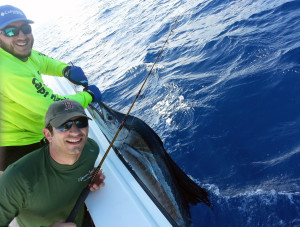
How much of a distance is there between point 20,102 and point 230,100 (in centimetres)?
341

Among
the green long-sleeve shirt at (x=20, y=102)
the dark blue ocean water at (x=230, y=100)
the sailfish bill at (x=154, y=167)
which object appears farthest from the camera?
the dark blue ocean water at (x=230, y=100)

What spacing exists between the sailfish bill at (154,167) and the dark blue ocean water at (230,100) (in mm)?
444

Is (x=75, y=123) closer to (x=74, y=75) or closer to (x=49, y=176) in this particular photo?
(x=49, y=176)

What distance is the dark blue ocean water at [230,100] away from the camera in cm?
283

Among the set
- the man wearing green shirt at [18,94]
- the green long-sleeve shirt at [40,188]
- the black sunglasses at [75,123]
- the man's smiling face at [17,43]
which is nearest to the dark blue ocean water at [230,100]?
the green long-sleeve shirt at [40,188]

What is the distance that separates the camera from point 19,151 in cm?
229

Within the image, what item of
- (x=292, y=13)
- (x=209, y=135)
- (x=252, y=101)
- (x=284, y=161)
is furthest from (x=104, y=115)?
(x=292, y=13)

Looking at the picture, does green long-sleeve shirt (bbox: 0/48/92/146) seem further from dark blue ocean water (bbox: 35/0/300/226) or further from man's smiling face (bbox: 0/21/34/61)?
dark blue ocean water (bbox: 35/0/300/226)

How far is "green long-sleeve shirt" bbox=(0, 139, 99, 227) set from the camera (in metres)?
1.66

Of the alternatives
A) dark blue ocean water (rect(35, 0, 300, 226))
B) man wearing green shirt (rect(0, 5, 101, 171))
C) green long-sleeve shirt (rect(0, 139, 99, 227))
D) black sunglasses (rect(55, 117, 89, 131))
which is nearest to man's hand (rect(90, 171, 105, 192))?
green long-sleeve shirt (rect(0, 139, 99, 227))

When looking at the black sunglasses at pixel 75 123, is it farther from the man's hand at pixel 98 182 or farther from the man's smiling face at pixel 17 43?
the man's smiling face at pixel 17 43

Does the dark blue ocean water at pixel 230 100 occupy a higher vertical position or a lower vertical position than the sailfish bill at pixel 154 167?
lower

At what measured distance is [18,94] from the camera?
1979 mm

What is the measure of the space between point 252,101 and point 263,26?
2.93 meters
